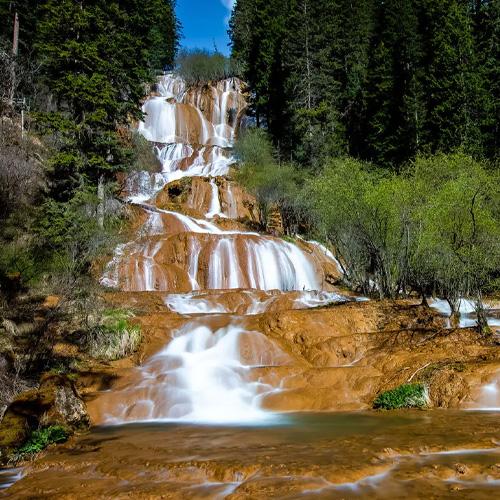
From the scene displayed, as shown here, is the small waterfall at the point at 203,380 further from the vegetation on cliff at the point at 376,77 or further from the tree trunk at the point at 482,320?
the vegetation on cliff at the point at 376,77

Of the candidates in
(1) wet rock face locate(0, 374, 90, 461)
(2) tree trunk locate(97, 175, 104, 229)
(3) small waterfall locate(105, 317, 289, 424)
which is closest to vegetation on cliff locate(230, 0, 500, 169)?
(2) tree trunk locate(97, 175, 104, 229)

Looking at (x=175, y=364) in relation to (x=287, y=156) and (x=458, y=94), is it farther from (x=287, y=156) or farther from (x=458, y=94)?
(x=287, y=156)

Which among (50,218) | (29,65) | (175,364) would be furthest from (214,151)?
(175,364)

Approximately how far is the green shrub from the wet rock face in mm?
111

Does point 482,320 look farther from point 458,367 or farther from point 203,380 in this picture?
point 203,380

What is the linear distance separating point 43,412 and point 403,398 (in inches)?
316

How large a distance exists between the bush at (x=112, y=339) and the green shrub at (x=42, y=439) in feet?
19.2

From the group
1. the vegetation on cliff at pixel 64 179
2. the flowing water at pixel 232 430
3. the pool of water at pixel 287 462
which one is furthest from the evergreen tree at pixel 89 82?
the pool of water at pixel 287 462

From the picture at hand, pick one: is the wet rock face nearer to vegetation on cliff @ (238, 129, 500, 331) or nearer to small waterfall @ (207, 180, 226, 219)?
vegetation on cliff @ (238, 129, 500, 331)

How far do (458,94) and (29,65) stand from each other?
33876mm

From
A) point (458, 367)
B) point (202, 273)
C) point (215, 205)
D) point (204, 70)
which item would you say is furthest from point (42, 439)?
point (204, 70)

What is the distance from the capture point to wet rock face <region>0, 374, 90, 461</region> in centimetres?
793

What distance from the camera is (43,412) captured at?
27.9 feet

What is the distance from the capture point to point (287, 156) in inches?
1828
